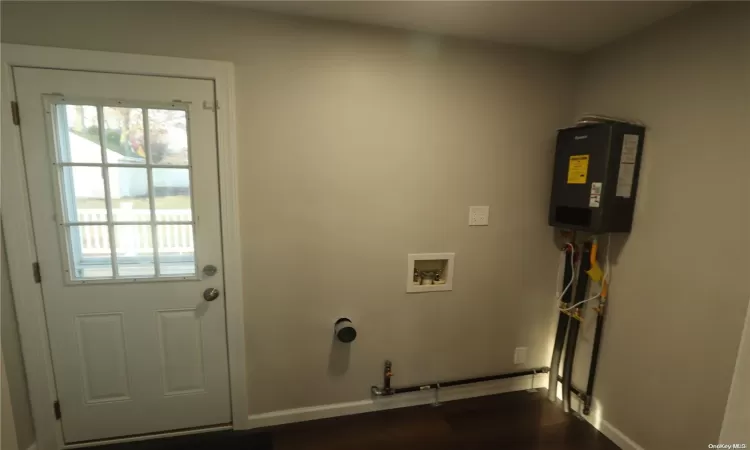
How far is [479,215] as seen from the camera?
1.98 m

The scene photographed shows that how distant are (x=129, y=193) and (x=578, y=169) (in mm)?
2324

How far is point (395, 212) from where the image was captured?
186 cm

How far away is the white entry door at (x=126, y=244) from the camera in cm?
146

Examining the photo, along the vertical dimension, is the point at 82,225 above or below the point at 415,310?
above

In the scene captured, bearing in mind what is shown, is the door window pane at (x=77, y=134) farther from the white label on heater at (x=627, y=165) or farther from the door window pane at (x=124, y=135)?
the white label on heater at (x=627, y=165)

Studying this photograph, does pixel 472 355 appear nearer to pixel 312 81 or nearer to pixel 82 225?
pixel 312 81

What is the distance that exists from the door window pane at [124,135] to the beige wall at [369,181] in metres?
0.28

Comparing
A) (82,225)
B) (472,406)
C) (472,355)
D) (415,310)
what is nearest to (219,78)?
(82,225)

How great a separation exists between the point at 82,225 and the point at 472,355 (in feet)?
7.60

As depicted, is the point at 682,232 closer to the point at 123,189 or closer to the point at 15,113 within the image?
the point at 123,189

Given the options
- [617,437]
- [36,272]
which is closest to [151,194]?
[36,272]

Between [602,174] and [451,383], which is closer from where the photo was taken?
[602,174]

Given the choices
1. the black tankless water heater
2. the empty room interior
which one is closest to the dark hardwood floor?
the empty room interior

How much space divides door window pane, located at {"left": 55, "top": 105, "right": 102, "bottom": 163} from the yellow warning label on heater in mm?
2419
